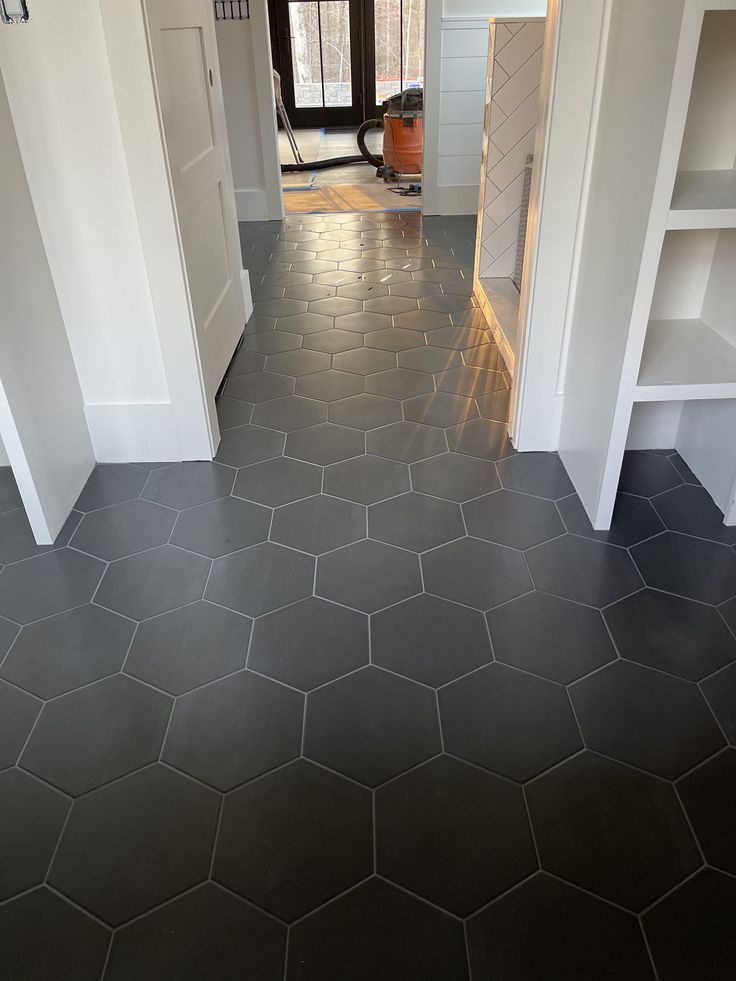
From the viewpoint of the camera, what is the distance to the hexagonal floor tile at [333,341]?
3412 millimetres

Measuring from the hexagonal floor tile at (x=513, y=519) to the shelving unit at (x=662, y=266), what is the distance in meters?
0.13

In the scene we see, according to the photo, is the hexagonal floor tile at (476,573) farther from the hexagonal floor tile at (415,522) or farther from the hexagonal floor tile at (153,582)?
the hexagonal floor tile at (153,582)

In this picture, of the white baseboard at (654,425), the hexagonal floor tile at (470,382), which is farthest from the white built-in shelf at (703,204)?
the hexagonal floor tile at (470,382)

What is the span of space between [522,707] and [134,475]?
5.01 ft

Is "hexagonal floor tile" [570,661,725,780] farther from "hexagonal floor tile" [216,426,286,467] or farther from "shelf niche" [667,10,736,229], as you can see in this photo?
"hexagonal floor tile" [216,426,286,467]

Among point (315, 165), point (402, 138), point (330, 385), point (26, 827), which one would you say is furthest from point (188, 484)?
point (315, 165)

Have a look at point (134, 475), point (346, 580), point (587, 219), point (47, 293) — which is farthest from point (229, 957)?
point (587, 219)

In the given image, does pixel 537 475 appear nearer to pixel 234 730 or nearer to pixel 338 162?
pixel 234 730

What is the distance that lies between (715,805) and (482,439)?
4.88 feet

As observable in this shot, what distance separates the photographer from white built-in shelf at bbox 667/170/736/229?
5.69 feet

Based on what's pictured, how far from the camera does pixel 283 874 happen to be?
136cm

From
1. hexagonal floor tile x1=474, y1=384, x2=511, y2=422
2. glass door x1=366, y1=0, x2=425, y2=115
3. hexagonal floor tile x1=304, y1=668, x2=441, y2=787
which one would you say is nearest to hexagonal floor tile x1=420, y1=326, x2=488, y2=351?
hexagonal floor tile x1=474, y1=384, x2=511, y2=422

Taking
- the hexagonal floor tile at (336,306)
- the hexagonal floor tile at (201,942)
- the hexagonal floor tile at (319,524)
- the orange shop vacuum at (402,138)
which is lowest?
the hexagonal floor tile at (201,942)

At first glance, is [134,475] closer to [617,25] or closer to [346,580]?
[346,580]
